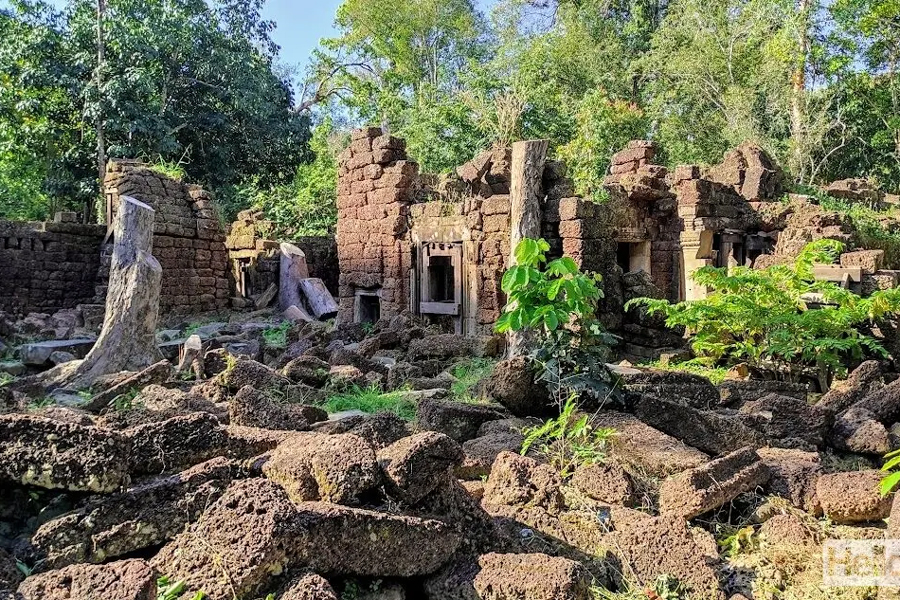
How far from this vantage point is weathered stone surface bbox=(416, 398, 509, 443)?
224 inches

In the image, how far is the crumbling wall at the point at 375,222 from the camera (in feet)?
44.3

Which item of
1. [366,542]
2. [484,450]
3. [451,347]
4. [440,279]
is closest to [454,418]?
[484,450]

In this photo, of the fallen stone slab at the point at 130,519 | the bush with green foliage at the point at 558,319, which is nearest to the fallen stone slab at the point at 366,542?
the fallen stone slab at the point at 130,519

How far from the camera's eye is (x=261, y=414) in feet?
17.5

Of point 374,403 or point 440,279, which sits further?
point 440,279

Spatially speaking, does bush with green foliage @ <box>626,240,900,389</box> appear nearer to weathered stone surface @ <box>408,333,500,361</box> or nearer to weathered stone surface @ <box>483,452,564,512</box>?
weathered stone surface @ <box>408,333,500,361</box>

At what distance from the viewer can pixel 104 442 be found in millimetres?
3346

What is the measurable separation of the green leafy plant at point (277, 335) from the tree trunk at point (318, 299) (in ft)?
5.35

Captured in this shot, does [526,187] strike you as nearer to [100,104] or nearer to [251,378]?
[251,378]

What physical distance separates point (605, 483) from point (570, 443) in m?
0.86

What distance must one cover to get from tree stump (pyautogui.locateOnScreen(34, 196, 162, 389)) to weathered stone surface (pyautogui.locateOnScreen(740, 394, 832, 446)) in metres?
7.06

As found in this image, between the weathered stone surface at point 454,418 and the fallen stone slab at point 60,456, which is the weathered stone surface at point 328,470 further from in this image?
the weathered stone surface at point 454,418

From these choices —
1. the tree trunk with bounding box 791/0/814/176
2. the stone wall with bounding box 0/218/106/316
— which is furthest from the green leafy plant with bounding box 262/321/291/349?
the tree trunk with bounding box 791/0/814/176

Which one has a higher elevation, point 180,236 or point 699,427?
point 180,236
